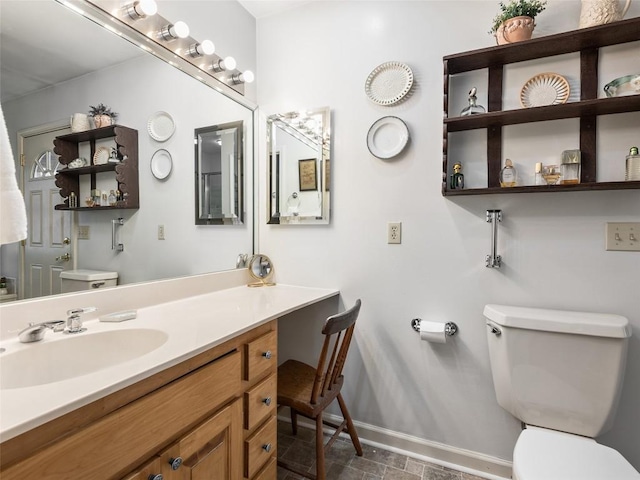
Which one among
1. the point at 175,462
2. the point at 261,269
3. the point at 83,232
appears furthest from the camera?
the point at 261,269

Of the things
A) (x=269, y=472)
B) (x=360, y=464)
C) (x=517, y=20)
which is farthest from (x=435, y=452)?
(x=517, y=20)

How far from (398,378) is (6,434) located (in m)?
1.51

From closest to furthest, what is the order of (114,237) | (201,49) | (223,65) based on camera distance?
(114,237)
(201,49)
(223,65)

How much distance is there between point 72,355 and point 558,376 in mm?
1710

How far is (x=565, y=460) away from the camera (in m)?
0.98

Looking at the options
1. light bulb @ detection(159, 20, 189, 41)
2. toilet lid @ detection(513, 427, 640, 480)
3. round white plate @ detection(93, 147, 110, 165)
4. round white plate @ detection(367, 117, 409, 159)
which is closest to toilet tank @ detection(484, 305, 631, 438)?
toilet lid @ detection(513, 427, 640, 480)

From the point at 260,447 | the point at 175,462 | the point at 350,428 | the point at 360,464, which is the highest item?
the point at 175,462

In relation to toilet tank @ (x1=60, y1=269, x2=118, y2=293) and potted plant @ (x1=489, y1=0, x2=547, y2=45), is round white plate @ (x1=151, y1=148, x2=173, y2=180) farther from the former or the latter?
potted plant @ (x1=489, y1=0, x2=547, y2=45)

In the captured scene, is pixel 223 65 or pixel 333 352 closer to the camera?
pixel 333 352

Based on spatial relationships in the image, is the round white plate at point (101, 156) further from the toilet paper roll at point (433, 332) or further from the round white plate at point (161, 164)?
the toilet paper roll at point (433, 332)

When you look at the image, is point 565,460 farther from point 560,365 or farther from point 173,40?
point 173,40

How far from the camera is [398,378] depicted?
1628 millimetres

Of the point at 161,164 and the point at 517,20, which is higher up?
the point at 517,20

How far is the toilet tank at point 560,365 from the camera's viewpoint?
3.74ft
